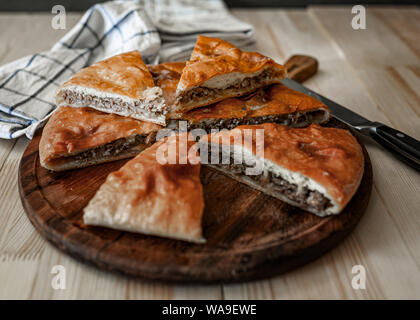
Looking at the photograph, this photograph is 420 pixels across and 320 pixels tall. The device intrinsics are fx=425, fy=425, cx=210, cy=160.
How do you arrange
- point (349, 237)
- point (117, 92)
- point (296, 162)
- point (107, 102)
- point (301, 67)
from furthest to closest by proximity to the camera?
1. point (301, 67)
2. point (107, 102)
3. point (117, 92)
4. point (296, 162)
5. point (349, 237)

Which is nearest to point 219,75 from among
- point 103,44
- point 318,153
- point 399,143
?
point 318,153

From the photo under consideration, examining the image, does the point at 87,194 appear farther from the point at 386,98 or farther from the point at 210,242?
the point at 386,98

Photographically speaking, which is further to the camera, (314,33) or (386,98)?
(314,33)

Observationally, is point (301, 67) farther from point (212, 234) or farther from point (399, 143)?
point (212, 234)

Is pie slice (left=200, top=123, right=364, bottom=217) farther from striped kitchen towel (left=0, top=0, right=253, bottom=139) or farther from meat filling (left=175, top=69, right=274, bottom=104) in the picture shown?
striped kitchen towel (left=0, top=0, right=253, bottom=139)

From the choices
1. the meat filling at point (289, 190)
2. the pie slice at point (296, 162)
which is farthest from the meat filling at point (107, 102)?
the meat filling at point (289, 190)
